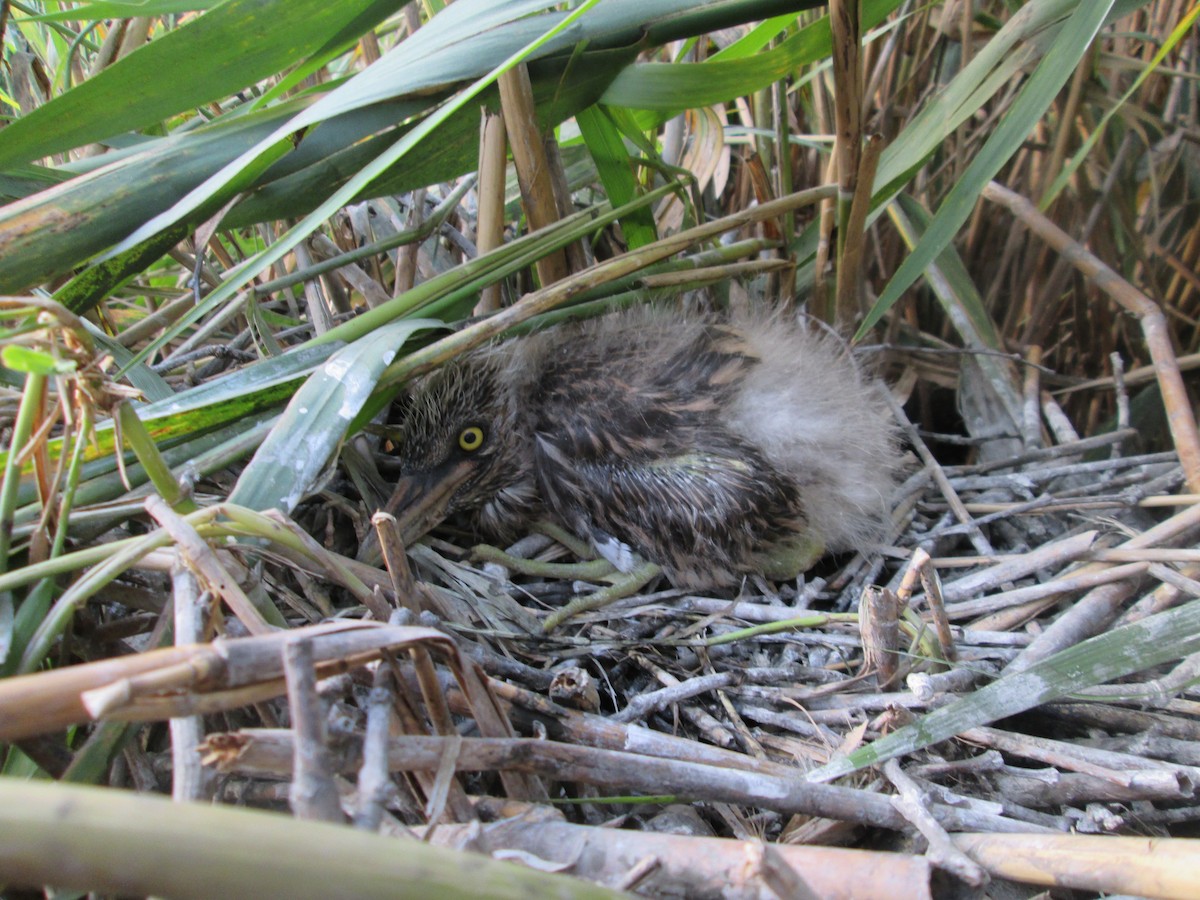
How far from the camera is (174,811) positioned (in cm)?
40

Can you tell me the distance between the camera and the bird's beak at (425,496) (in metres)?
1.56

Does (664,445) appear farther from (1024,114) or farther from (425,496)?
(1024,114)

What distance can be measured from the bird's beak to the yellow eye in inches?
1.3

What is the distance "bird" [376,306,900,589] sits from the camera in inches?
60.8

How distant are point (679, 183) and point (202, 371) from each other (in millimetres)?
1011

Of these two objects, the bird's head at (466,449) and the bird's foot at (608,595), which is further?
the bird's head at (466,449)

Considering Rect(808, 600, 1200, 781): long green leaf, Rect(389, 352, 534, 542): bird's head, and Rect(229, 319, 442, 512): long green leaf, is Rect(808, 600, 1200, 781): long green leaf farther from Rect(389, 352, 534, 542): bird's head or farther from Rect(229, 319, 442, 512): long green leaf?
Rect(389, 352, 534, 542): bird's head

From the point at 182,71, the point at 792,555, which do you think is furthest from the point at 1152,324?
the point at 182,71

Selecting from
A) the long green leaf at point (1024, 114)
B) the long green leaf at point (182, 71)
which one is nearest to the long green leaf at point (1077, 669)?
the long green leaf at point (1024, 114)

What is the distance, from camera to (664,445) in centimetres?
156

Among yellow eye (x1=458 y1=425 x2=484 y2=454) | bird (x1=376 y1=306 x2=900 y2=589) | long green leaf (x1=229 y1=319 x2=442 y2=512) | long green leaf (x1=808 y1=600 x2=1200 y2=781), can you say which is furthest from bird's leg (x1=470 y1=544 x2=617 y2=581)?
long green leaf (x1=808 y1=600 x2=1200 y2=781)

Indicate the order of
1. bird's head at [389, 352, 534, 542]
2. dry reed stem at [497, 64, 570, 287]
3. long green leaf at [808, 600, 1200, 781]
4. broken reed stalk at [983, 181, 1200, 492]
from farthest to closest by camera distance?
bird's head at [389, 352, 534, 542] < broken reed stalk at [983, 181, 1200, 492] < dry reed stem at [497, 64, 570, 287] < long green leaf at [808, 600, 1200, 781]

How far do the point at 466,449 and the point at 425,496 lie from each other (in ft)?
0.47

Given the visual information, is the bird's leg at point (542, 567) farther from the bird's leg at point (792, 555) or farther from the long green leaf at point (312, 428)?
the long green leaf at point (312, 428)
